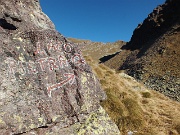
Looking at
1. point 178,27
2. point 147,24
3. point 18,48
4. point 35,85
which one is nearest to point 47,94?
point 35,85

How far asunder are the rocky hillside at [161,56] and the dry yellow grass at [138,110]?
723 inches

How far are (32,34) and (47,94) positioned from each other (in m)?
3.98

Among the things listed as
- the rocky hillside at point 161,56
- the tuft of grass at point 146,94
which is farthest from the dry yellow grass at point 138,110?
the rocky hillside at point 161,56

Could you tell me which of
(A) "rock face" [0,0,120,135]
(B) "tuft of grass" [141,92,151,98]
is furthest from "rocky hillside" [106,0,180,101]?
(A) "rock face" [0,0,120,135]

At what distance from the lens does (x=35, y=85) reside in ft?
37.6

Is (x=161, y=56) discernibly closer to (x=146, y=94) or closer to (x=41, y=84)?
(x=146, y=94)

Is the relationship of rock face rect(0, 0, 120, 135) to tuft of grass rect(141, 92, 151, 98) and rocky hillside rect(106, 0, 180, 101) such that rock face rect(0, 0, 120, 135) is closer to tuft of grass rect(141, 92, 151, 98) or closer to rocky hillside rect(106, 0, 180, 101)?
tuft of grass rect(141, 92, 151, 98)

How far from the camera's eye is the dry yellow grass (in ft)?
48.0

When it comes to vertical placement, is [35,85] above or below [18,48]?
below

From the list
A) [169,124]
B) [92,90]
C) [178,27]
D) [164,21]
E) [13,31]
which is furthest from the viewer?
[164,21]

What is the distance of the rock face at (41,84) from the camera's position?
10445 millimetres

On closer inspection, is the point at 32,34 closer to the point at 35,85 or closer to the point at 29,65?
the point at 29,65

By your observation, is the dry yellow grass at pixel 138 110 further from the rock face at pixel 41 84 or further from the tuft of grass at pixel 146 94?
the rock face at pixel 41 84

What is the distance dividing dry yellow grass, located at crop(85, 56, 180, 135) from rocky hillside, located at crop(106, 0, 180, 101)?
18357 mm
